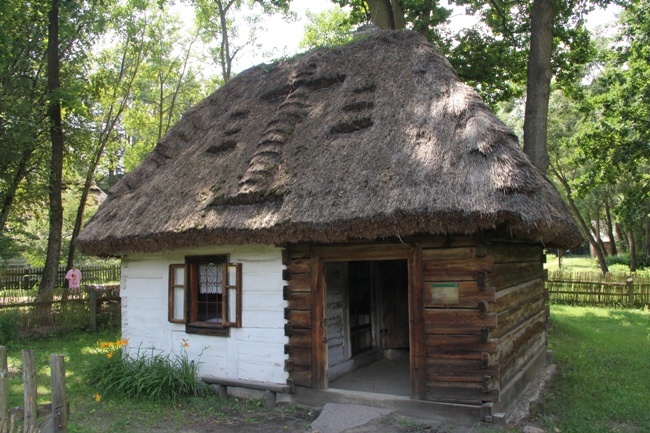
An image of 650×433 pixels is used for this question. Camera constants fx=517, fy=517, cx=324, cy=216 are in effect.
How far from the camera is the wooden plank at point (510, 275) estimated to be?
645 centimetres

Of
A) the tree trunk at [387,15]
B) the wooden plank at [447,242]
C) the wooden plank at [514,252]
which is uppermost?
the tree trunk at [387,15]

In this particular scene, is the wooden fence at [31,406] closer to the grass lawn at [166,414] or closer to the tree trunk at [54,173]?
the grass lawn at [166,414]

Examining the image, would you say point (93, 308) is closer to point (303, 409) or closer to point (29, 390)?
point (303, 409)

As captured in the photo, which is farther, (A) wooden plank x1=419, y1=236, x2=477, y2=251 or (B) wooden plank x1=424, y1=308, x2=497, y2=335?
(A) wooden plank x1=419, y1=236, x2=477, y2=251

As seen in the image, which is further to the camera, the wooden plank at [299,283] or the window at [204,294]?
the window at [204,294]

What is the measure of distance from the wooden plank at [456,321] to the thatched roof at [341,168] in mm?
1071

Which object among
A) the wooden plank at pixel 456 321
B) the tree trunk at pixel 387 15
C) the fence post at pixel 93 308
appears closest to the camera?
the wooden plank at pixel 456 321

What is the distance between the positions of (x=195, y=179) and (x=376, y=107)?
11.0 feet

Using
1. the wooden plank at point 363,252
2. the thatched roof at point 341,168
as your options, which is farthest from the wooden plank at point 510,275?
the wooden plank at point 363,252

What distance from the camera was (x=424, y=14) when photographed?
1451 centimetres

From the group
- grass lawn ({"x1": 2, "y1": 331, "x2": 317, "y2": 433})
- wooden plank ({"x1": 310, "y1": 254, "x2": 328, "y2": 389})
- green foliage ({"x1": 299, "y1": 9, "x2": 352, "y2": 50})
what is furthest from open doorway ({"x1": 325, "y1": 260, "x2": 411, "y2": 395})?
green foliage ({"x1": 299, "y1": 9, "x2": 352, "y2": 50})

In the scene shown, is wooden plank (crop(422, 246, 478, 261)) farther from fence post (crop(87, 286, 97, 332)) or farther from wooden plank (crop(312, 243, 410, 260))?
fence post (crop(87, 286, 97, 332))

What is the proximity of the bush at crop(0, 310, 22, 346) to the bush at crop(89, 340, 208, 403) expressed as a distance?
4931 mm

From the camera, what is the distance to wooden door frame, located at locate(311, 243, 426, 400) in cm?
652
